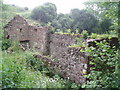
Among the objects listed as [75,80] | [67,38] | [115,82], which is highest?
[67,38]

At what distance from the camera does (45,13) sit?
1002 centimetres

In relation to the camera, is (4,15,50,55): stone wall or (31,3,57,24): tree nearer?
(4,15,50,55): stone wall

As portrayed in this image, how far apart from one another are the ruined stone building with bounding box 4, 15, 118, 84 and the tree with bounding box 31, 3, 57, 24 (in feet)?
3.91

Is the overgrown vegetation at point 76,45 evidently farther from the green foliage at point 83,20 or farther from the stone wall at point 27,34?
the stone wall at point 27,34

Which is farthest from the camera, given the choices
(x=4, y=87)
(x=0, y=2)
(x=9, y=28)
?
(x=9, y=28)

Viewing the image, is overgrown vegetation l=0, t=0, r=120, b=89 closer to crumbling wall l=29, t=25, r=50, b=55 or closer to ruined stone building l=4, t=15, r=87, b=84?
ruined stone building l=4, t=15, r=87, b=84

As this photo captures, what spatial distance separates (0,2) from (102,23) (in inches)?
176

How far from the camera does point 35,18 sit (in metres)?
10.8

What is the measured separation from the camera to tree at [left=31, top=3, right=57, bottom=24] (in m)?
9.89

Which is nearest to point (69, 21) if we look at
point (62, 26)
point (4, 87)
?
point (62, 26)

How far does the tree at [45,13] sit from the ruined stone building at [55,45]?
1.19 m

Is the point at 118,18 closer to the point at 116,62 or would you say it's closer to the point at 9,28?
the point at 116,62

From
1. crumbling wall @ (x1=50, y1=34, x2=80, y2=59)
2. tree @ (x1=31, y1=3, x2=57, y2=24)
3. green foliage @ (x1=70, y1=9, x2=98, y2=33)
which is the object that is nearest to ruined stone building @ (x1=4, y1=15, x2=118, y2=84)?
crumbling wall @ (x1=50, y1=34, x2=80, y2=59)

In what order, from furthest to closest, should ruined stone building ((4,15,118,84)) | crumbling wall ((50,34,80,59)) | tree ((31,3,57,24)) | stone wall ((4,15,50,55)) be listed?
1. tree ((31,3,57,24))
2. stone wall ((4,15,50,55))
3. crumbling wall ((50,34,80,59))
4. ruined stone building ((4,15,118,84))
